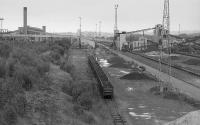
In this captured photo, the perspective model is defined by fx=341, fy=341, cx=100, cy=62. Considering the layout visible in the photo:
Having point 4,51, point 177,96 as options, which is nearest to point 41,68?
point 4,51

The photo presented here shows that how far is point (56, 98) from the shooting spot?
73.9 feet

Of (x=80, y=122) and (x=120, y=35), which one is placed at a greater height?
(x=120, y=35)

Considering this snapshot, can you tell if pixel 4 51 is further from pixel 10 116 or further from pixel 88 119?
pixel 10 116

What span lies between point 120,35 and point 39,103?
97.3 meters

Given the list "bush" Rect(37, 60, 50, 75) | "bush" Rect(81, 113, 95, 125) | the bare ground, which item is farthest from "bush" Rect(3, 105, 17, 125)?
"bush" Rect(37, 60, 50, 75)

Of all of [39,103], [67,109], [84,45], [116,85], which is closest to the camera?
[39,103]

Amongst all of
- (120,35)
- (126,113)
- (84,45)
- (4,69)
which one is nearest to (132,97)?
(126,113)

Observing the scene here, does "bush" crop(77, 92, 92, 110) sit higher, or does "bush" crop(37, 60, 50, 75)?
"bush" crop(37, 60, 50, 75)

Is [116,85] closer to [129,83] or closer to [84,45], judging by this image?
[129,83]

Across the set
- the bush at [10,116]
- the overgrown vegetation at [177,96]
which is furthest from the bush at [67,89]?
the bush at [10,116]

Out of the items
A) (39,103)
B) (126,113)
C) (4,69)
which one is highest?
(4,69)

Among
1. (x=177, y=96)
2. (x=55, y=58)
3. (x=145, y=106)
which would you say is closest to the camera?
(x=145, y=106)

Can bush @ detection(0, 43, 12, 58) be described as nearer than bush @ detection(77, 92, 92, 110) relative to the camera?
No

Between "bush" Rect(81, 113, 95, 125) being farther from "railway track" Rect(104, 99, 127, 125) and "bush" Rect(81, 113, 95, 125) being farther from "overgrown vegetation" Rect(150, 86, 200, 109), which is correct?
"overgrown vegetation" Rect(150, 86, 200, 109)
